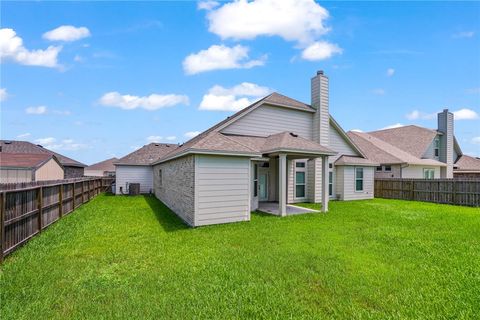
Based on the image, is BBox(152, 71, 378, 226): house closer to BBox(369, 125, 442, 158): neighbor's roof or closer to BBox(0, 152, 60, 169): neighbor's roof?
BBox(369, 125, 442, 158): neighbor's roof

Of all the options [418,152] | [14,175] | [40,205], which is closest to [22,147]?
[14,175]

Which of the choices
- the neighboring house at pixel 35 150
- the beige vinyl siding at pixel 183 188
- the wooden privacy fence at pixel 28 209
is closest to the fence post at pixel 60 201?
→ the wooden privacy fence at pixel 28 209

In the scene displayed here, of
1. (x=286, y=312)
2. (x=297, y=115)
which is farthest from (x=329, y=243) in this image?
(x=297, y=115)

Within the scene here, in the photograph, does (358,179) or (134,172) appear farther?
(134,172)

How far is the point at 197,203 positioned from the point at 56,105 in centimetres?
964

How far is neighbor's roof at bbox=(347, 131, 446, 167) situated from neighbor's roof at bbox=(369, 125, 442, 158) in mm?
1103

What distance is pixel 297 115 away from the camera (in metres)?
15.2

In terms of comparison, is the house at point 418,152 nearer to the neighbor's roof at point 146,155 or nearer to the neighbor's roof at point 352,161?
the neighbor's roof at point 352,161

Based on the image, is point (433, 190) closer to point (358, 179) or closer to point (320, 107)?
point (358, 179)

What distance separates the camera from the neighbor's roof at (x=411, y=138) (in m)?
23.6

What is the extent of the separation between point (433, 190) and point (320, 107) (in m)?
8.73

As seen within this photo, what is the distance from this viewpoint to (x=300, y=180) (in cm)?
1562

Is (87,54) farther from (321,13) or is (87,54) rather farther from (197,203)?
(321,13)

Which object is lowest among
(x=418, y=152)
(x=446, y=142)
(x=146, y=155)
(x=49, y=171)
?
(x=49, y=171)
